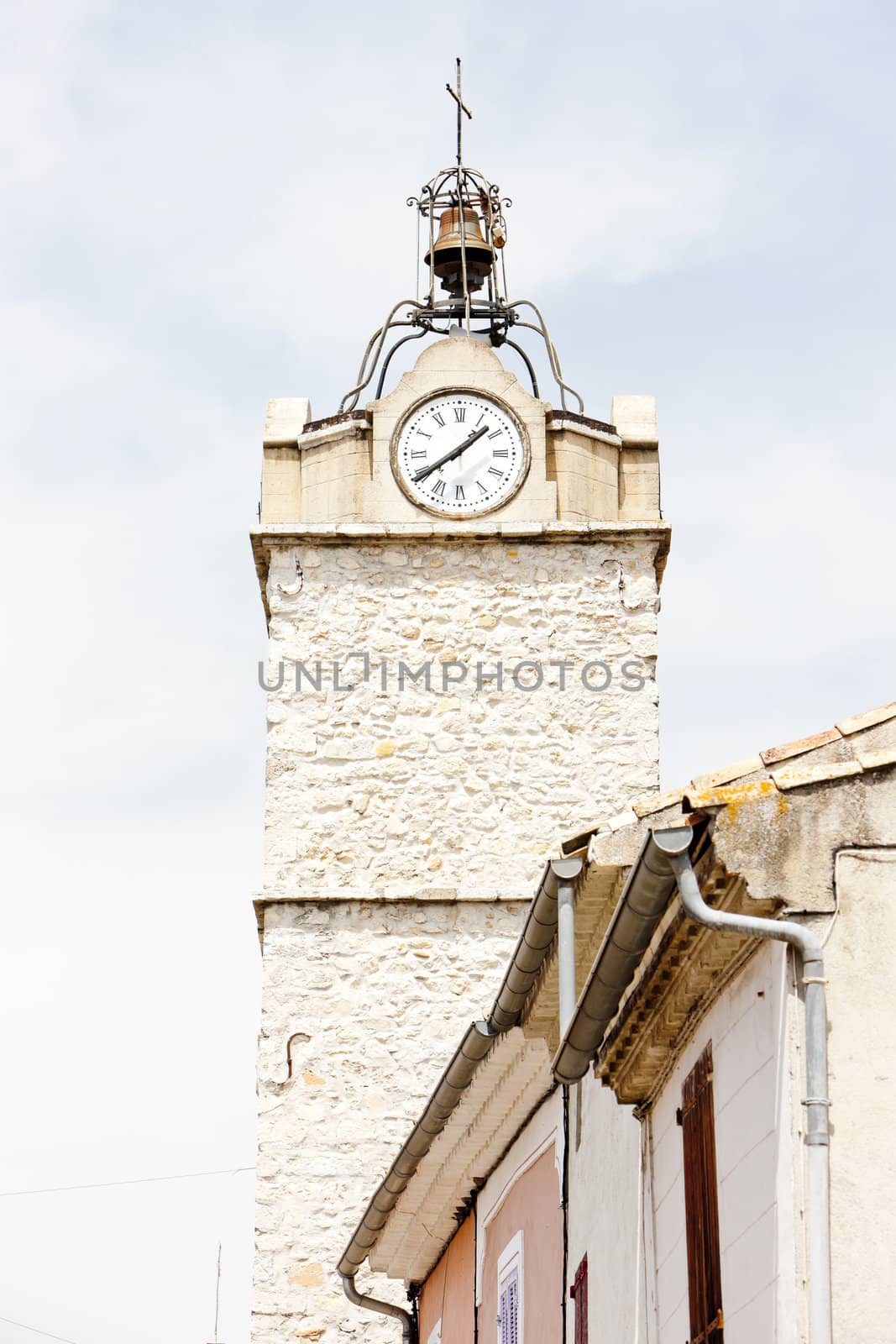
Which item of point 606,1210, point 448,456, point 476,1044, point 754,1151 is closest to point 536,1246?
point 476,1044

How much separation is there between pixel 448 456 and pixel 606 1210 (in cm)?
1002

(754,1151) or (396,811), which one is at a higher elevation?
(396,811)

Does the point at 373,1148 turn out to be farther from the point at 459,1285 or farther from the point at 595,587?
the point at 595,587

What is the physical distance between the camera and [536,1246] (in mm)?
9883

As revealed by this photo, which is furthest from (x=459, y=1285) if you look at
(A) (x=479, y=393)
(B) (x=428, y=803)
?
(A) (x=479, y=393)

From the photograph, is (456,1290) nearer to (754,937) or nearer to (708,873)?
(708,873)

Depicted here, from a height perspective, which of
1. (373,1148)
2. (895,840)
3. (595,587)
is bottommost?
(895,840)

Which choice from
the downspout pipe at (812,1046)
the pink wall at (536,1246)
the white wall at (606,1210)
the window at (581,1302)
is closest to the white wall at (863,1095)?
the downspout pipe at (812,1046)

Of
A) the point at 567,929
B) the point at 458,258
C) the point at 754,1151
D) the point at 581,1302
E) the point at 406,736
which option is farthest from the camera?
the point at 458,258

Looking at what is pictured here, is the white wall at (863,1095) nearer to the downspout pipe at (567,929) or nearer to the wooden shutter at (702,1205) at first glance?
the wooden shutter at (702,1205)

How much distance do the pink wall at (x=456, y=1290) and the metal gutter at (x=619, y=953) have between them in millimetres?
4374

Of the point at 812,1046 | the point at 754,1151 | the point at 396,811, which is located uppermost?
the point at 396,811

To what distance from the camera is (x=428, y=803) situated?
16.5m

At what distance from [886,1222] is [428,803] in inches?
447
